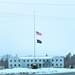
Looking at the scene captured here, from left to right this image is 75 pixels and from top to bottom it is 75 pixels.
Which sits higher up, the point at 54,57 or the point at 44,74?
the point at 54,57

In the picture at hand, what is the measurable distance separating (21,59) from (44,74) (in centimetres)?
7348

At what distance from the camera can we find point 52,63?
102 meters

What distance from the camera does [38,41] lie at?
1857 inches

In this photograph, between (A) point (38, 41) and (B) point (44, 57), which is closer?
(A) point (38, 41)

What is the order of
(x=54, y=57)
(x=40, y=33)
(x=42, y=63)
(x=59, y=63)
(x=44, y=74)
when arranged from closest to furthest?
(x=44, y=74), (x=40, y=33), (x=42, y=63), (x=59, y=63), (x=54, y=57)

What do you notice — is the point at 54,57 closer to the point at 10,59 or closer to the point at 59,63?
the point at 59,63

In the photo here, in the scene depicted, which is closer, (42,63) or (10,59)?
(42,63)

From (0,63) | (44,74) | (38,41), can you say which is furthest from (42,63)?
(44,74)

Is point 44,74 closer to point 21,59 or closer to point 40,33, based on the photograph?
point 40,33

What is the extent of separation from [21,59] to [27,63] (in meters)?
4.46

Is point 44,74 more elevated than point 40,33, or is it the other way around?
point 40,33

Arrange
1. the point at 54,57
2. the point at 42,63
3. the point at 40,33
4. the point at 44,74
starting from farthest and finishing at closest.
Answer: the point at 54,57 < the point at 42,63 < the point at 40,33 < the point at 44,74

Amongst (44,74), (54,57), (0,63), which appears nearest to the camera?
(44,74)

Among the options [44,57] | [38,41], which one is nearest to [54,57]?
[44,57]
